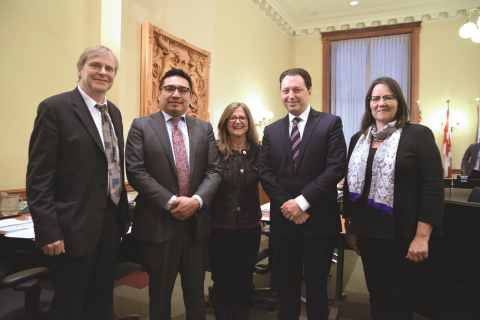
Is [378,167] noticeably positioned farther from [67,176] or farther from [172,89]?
[67,176]

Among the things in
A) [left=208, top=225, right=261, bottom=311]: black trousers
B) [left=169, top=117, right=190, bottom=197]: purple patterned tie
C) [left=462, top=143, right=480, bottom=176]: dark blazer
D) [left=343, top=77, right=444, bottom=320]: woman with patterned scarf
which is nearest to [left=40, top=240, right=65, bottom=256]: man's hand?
[left=169, top=117, right=190, bottom=197]: purple patterned tie

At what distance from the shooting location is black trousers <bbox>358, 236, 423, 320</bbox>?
5.58ft

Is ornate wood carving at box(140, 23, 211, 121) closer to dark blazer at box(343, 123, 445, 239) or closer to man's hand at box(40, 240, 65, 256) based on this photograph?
man's hand at box(40, 240, 65, 256)

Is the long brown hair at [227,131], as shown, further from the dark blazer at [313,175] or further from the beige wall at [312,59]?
the beige wall at [312,59]

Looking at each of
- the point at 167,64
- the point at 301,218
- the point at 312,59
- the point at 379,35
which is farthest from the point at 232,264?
the point at 379,35

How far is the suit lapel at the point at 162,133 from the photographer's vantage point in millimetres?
1824

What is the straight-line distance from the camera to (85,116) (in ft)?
5.22

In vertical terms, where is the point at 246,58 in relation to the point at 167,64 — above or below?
above

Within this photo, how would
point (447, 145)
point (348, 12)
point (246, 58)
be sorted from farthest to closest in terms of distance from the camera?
point (348, 12), point (447, 145), point (246, 58)

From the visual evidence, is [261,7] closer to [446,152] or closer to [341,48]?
[341,48]

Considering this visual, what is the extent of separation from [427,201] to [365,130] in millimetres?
526

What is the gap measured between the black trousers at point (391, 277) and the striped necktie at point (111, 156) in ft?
4.54

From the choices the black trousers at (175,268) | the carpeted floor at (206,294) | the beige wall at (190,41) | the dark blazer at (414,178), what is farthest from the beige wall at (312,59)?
the black trousers at (175,268)

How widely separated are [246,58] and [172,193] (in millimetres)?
4737
